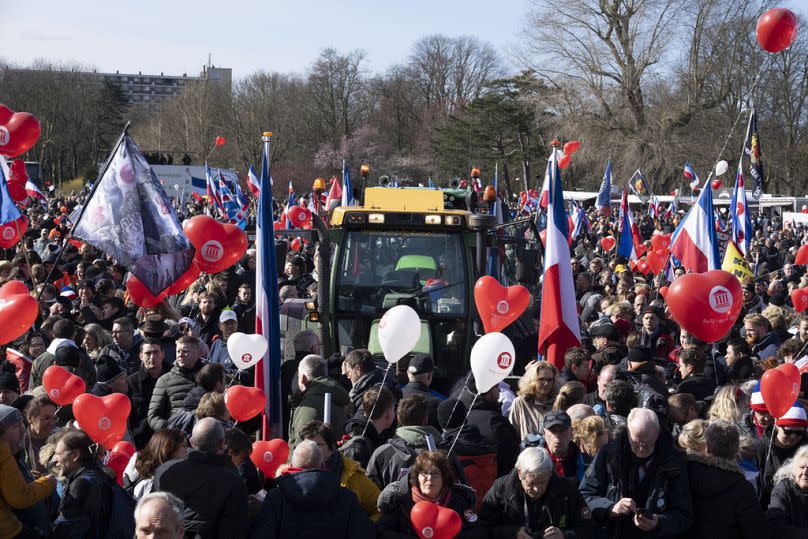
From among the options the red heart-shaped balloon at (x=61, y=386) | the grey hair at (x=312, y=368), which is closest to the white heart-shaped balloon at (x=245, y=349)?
the grey hair at (x=312, y=368)

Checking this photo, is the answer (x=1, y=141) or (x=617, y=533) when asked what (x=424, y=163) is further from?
A: (x=617, y=533)

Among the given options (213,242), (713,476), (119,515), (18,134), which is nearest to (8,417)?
(119,515)

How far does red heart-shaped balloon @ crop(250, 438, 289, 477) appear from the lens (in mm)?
5367

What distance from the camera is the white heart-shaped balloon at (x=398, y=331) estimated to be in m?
6.60

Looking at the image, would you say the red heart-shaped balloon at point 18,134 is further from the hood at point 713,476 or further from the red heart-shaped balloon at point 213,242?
the hood at point 713,476

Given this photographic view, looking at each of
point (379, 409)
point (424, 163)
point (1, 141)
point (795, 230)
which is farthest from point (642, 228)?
point (424, 163)

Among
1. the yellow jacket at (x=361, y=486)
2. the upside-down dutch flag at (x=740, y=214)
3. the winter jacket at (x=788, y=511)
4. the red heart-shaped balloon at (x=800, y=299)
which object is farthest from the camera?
the upside-down dutch flag at (x=740, y=214)

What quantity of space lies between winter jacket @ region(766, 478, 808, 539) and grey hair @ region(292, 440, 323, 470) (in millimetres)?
2248

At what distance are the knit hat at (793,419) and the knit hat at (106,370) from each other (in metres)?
4.28

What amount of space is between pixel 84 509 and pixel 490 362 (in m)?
2.57

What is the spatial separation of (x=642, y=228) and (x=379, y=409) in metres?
23.1

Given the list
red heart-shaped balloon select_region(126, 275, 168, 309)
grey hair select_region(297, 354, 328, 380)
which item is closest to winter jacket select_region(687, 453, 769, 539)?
grey hair select_region(297, 354, 328, 380)

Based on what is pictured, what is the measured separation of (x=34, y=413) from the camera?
583 centimetres

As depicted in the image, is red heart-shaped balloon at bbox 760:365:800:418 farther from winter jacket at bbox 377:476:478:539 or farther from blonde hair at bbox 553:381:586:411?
winter jacket at bbox 377:476:478:539
